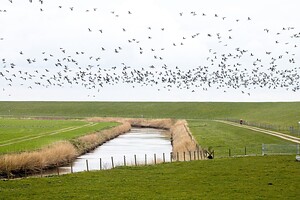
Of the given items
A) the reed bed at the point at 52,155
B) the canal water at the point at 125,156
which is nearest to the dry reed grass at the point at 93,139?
the reed bed at the point at 52,155

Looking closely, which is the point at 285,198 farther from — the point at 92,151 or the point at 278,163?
the point at 92,151

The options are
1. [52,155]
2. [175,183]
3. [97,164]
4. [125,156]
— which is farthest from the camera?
[125,156]

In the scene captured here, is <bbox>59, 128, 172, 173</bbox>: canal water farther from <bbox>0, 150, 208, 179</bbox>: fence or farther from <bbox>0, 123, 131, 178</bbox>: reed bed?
<bbox>0, 123, 131, 178</bbox>: reed bed

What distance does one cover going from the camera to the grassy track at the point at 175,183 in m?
35.8

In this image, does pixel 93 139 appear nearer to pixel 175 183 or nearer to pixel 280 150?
pixel 280 150

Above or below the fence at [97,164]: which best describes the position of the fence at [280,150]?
above

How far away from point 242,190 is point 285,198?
374cm

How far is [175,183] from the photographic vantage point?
40.4 metres

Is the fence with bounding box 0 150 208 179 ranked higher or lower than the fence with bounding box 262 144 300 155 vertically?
lower

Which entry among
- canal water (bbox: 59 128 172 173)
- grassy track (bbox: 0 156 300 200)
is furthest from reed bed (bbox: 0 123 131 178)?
grassy track (bbox: 0 156 300 200)

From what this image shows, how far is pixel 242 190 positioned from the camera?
37.0m

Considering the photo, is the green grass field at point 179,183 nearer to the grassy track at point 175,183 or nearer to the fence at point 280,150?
the grassy track at point 175,183

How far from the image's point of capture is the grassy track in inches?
1407

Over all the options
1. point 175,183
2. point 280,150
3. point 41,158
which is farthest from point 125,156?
point 175,183
